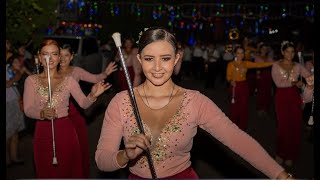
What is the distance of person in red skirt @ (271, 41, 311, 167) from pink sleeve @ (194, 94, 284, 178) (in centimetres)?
563

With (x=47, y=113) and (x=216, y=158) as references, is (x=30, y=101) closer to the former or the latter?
(x=47, y=113)

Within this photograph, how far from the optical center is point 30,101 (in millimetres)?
6203

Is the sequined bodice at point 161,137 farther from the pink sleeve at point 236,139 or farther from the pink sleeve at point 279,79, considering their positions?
the pink sleeve at point 279,79

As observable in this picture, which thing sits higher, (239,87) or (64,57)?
(64,57)

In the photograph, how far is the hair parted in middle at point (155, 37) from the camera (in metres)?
3.72

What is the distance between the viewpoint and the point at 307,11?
3375 cm

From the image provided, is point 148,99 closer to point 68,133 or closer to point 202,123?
point 202,123

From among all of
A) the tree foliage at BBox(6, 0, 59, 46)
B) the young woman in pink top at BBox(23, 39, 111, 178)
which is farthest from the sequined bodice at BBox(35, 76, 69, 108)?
the tree foliage at BBox(6, 0, 59, 46)

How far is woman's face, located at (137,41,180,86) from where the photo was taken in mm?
3707

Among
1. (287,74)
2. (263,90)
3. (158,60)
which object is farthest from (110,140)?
(263,90)

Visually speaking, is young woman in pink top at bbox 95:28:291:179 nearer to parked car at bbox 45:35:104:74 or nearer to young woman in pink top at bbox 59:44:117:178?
young woman in pink top at bbox 59:44:117:178

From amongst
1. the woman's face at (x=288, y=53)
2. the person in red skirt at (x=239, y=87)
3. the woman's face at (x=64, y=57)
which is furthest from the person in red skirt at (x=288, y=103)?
the woman's face at (x=64, y=57)

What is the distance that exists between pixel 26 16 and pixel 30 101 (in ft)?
14.5

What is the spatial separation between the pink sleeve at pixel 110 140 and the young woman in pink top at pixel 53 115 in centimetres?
227
